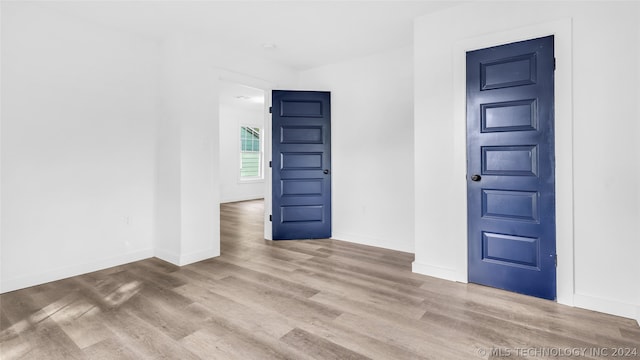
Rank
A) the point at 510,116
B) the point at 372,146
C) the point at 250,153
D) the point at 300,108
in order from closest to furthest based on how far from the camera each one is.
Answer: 1. the point at 510,116
2. the point at 372,146
3. the point at 300,108
4. the point at 250,153

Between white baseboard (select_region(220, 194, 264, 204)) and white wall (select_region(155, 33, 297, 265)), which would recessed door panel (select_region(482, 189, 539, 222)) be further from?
white baseboard (select_region(220, 194, 264, 204))

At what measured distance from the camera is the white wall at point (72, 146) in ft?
9.28

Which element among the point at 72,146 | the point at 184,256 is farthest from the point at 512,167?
the point at 72,146

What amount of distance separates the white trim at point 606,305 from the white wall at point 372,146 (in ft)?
5.86

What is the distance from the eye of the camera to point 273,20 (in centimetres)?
331

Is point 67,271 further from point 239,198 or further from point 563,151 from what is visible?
point 239,198

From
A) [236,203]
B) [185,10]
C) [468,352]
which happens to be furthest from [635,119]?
[236,203]

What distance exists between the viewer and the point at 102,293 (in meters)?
2.77

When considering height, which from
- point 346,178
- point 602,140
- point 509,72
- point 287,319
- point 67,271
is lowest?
point 287,319

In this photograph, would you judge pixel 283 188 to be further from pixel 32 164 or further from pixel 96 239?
pixel 32 164

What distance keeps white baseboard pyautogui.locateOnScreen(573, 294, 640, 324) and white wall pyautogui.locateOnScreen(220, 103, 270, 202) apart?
7.92 m

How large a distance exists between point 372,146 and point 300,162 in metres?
1.05

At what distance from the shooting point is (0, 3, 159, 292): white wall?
2.83 m

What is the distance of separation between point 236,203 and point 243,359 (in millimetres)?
7436
